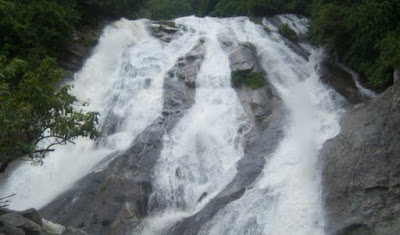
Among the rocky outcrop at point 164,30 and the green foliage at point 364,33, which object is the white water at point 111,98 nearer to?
the rocky outcrop at point 164,30

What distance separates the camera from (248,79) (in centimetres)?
2233

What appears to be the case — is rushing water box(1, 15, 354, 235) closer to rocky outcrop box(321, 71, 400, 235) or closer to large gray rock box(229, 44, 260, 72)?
large gray rock box(229, 44, 260, 72)

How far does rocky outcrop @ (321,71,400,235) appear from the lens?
12.5m

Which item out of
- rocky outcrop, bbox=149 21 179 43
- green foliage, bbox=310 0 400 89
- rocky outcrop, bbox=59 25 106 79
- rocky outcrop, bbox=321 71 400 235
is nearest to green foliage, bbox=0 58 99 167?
rocky outcrop, bbox=321 71 400 235

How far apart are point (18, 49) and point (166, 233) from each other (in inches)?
547

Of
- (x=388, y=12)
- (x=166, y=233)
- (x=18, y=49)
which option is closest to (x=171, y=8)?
(x=18, y=49)

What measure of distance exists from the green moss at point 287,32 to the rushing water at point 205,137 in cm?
66

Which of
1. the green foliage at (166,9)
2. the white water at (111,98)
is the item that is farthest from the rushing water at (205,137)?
the green foliage at (166,9)

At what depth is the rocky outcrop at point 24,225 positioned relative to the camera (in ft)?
37.2

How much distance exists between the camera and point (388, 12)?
62.6 ft

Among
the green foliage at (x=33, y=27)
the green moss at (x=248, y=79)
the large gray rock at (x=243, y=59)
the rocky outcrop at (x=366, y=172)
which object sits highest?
the green foliage at (x=33, y=27)

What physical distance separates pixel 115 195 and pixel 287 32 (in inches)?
714

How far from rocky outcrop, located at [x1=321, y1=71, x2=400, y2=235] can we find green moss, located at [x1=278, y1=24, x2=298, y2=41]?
516 inches

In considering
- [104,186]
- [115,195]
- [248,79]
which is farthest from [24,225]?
[248,79]
